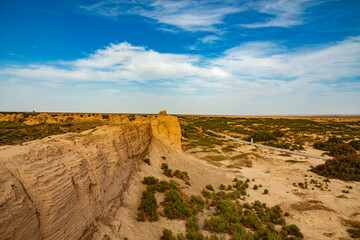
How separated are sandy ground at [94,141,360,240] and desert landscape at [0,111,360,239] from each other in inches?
2.5

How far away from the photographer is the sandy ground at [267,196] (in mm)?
8023

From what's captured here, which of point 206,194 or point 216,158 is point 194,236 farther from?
point 216,158

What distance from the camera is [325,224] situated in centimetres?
995

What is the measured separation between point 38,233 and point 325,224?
1274 centimetres

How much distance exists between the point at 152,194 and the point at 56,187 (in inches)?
236

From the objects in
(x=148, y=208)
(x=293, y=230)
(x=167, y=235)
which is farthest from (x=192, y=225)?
(x=293, y=230)

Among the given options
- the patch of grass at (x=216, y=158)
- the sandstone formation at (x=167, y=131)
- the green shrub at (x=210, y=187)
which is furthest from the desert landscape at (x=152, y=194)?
→ the patch of grass at (x=216, y=158)

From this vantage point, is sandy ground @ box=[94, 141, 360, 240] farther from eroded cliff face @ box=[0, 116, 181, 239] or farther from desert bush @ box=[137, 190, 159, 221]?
eroded cliff face @ box=[0, 116, 181, 239]

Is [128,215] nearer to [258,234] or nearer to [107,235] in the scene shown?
[107,235]

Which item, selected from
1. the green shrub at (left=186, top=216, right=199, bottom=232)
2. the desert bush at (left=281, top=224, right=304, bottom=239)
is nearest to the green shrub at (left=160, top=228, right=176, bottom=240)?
the green shrub at (left=186, top=216, right=199, bottom=232)

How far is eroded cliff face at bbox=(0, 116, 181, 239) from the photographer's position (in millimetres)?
4207

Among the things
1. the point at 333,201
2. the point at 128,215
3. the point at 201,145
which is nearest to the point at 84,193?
the point at 128,215

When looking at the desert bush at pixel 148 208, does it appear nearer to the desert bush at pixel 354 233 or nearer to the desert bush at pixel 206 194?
the desert bush at pixel 206 194

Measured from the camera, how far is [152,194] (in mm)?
10500
